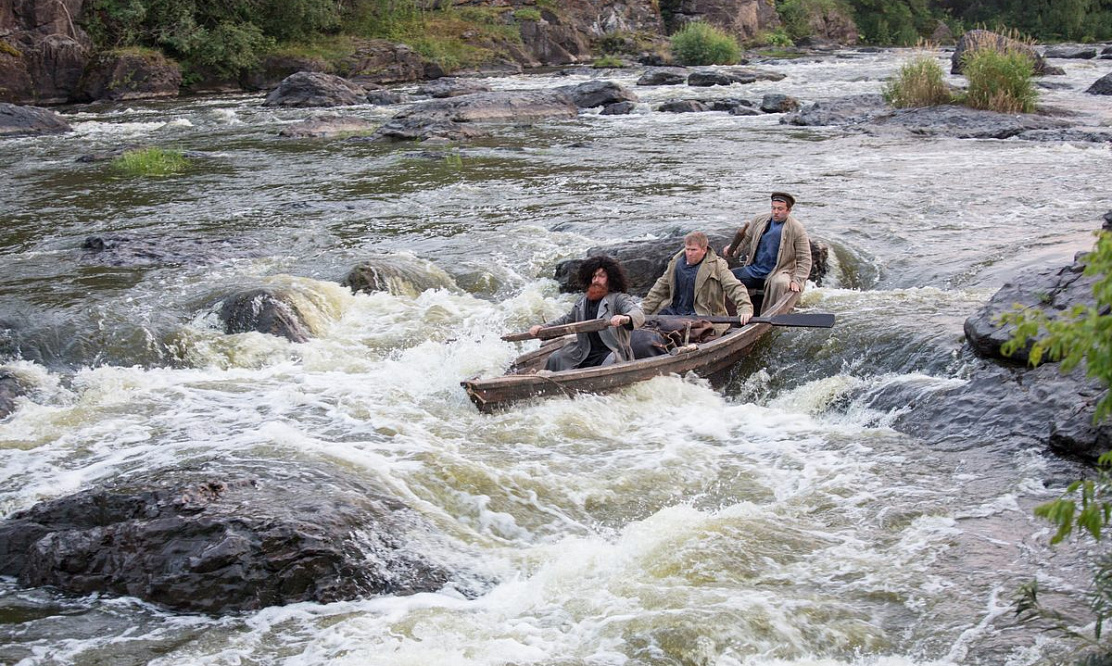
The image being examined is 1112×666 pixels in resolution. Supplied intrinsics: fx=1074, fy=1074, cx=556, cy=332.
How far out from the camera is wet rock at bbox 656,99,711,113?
27.7 m

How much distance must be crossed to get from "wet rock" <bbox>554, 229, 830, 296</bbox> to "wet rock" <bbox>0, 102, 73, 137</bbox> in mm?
17177

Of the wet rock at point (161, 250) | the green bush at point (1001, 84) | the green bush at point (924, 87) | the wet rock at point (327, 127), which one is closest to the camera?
the wet rock at point (161, 250)

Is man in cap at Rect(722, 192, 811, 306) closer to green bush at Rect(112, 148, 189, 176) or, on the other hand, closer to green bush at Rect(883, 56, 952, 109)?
green bush at Rect(112, 148, 189, 176)

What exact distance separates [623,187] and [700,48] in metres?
26.3

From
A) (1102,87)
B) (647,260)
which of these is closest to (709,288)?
(647,260)

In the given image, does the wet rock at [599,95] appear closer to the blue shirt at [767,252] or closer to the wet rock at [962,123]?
the wet rock at [962,123]

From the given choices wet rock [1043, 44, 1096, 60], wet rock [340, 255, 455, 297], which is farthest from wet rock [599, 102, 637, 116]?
wet rock [1043, 44, 1096, 60]

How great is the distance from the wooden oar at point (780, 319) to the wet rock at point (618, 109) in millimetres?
18470

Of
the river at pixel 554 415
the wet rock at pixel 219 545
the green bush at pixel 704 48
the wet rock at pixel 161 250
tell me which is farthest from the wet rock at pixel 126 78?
the wet rock at pixel 219 545

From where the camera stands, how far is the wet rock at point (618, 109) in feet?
91.4

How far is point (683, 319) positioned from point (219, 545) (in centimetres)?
515

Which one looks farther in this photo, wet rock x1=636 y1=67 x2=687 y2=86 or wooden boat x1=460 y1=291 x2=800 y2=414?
wet rock x1=636 y1=67 x2=687 y2=86

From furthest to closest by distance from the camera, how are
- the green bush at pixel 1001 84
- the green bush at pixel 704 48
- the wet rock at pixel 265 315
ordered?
1. the green bush at pixel 704 48
2. the green bush at pixel 1001 84
3. the wet rock at pixel 265 315

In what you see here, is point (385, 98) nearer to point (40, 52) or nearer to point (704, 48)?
point (40, 52)
